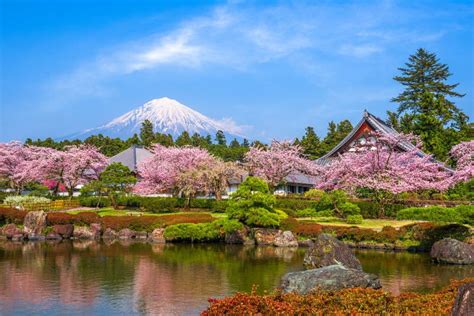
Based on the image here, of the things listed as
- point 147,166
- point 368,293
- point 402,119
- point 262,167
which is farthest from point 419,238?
point 402,119

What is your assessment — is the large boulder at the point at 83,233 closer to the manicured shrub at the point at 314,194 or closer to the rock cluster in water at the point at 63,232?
the rock cluster in water at the point at 63,232

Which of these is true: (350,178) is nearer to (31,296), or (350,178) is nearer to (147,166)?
(147,166)

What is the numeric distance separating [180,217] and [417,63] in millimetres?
54302

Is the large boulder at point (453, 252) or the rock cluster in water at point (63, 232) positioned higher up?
the rock cluster in water at point (63, 232)

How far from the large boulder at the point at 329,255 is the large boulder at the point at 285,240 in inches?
268

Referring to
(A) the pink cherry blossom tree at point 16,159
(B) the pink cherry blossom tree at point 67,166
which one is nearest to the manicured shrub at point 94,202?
(B) the pink cherry blossom tree at point 67,166

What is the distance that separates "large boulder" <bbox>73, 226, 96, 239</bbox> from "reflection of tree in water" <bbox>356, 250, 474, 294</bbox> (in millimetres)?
15757

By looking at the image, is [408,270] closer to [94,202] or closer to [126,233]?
[126,233]

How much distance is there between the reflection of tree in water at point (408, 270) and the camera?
16562 mm

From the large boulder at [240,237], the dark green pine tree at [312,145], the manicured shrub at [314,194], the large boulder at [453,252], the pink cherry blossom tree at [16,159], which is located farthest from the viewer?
the dark green pine tree at [312,145]

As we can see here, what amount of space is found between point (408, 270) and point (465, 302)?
14495mm

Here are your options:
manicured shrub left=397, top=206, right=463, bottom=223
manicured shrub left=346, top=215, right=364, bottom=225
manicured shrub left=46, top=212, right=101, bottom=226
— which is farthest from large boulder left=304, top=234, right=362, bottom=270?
manicured shrub left=46, top=212, right=101, bottom=226

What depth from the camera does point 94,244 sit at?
27453 millimetres

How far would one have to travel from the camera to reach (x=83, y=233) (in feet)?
98.9
